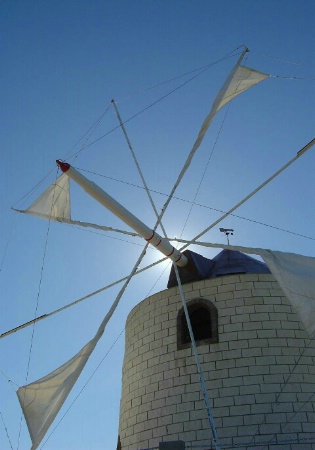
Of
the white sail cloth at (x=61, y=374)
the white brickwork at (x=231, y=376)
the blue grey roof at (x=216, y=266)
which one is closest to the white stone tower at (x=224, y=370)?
the white brickwork at (x=231, y=376)

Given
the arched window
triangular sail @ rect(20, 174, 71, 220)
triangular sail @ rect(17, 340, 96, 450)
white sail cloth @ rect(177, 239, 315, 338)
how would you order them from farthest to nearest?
triangular sail @ rect(20, 174, 71, 220), the arched window, triangular sail @ rect(17, 340, 96, 450), white sail cloth @ rect(177, 239, 315, 338)

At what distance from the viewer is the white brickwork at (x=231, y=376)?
11000mm

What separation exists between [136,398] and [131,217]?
4.05 metres

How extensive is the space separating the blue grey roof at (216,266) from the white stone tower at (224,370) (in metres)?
0.26

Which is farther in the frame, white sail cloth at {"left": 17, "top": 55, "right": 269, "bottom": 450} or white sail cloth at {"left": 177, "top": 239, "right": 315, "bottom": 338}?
white sail cloth at {"left": 17, "top": 55, "right": 269, "bottom": 450}

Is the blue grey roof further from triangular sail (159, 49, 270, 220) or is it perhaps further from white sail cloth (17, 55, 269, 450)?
white sail cloth (17, 55, 269, 450)

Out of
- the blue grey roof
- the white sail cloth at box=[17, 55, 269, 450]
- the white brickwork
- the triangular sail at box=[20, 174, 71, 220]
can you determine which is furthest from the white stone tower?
the triangular sail at box=[20, 174, 71, 220]

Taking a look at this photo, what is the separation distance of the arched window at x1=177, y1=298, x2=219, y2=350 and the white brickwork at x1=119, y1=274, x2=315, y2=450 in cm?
11

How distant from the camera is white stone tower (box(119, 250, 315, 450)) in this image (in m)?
11.0

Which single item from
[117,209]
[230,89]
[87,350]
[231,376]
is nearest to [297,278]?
[231,376]

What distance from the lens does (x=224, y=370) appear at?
11656mm

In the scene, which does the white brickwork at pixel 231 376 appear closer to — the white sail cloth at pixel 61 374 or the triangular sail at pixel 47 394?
the white sail cloth at pixel 61 374

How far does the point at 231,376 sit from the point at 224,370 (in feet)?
0.65

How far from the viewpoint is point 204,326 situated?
13.1 m
